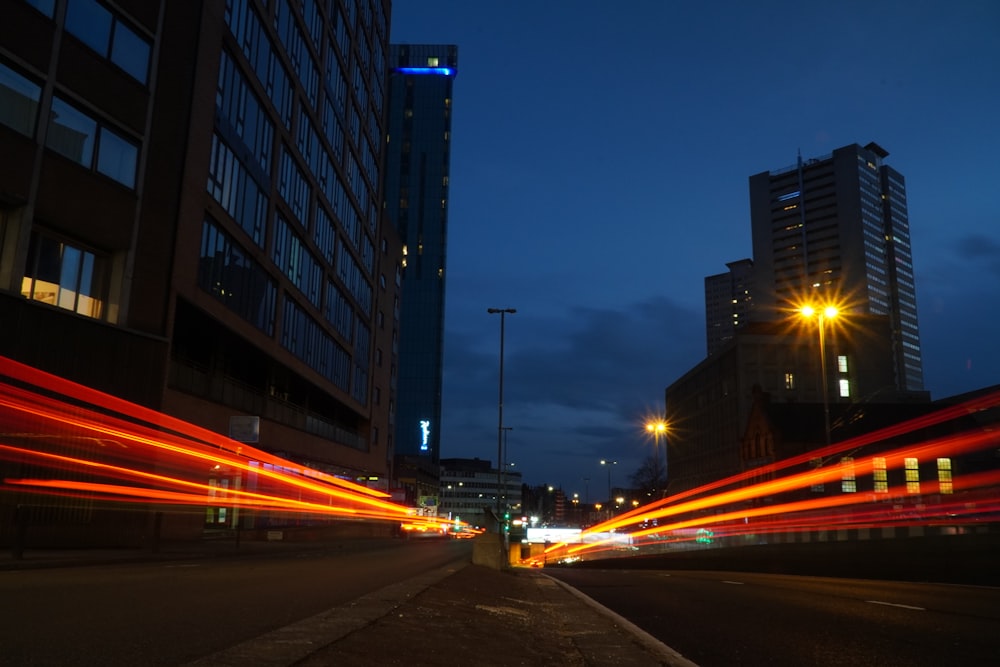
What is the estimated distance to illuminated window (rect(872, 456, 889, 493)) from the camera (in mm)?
62969

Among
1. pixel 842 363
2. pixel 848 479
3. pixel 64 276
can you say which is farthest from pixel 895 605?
pixel 842 363

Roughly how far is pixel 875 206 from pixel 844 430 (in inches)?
5031

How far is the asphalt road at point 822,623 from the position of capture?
7.38 metres

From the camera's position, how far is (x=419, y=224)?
173 m

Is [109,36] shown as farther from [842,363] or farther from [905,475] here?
[842,363]

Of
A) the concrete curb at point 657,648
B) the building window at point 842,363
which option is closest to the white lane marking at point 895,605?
the concrete curb at point 657,648

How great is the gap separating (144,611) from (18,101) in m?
19.6

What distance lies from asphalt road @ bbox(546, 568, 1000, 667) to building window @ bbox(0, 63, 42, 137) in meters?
20.2

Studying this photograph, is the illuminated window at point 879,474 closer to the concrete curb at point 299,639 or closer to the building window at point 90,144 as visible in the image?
the building window at point 90,144

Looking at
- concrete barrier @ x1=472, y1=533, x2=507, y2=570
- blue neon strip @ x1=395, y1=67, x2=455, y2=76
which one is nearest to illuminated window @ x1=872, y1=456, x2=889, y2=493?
concrete barrier @ x1=472, y1=533, x2=507, y2=570

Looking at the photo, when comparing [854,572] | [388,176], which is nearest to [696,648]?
[854,572]

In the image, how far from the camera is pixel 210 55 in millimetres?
30609

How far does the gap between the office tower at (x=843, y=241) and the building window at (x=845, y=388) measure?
7708cm

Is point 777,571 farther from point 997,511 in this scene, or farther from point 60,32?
point 60,32
